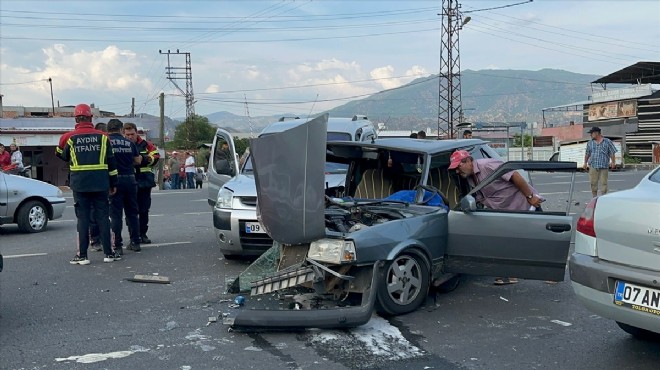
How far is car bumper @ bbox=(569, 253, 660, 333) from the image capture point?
401cm

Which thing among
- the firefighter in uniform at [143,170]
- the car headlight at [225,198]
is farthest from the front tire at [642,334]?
the firefighter in uniform at [143,170]

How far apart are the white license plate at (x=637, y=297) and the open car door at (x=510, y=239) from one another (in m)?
1.35

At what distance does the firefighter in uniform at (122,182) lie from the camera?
8.66 m

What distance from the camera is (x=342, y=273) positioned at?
5.42 meters

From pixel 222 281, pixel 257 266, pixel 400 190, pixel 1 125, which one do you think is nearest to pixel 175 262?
pixel 222 281

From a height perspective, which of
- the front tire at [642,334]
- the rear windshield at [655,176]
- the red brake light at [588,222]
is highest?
the rear windshield at [655,176]

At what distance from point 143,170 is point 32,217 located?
3.16 meters

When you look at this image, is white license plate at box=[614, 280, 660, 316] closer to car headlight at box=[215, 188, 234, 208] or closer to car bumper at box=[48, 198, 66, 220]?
car headlight at box=[215, 188, 234, 208]

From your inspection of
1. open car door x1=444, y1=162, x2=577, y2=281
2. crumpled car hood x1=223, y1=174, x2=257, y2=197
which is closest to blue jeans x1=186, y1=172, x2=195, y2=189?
crumpled car hood x1=223, y1=174, x2=257, y2=197

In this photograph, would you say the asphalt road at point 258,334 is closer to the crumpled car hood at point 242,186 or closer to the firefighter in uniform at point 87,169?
the firefighter in uniform at point 87,169

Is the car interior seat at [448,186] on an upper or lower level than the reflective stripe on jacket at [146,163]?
lower

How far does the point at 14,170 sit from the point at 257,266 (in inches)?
382

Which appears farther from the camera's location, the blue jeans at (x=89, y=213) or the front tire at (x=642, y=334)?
the blue jeans at (x=89, y=213)

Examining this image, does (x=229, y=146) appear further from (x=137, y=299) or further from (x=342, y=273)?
(x=342, y=273)
